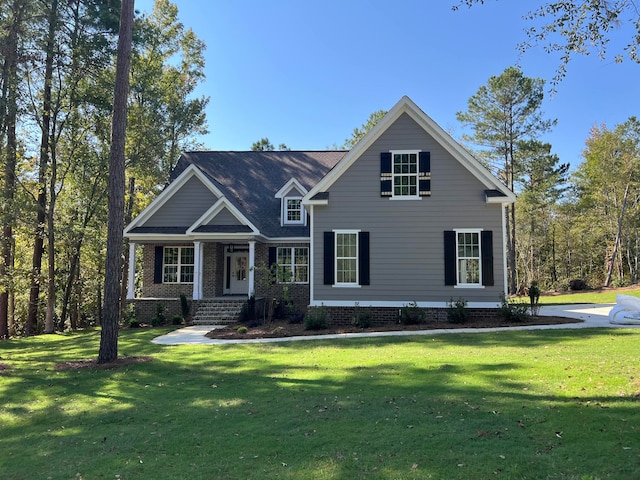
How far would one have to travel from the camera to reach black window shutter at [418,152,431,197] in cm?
1481

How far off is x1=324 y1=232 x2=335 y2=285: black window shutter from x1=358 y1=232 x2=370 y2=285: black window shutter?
0.93 meters

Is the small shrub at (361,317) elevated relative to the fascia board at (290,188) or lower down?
lower down

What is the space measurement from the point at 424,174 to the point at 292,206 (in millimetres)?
6815

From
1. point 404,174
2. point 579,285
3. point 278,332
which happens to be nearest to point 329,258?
point 278,332

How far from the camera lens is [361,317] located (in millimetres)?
14008

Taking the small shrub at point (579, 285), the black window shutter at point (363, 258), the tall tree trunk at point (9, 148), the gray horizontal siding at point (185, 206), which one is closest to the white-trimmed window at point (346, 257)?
the black window shutter at point (363, 258)

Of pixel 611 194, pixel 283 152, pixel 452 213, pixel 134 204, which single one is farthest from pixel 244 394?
pixel 611 194

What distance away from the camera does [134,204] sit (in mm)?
28141

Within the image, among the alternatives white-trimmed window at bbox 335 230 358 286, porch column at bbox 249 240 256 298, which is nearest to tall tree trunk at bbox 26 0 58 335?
porch column at bbox 249 240 256 298

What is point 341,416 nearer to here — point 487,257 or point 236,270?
point 487,257

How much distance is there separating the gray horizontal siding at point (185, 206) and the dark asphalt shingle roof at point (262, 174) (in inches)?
28.7

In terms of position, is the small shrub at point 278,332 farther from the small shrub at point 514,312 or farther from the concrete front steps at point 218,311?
the small shrub at point 514,312

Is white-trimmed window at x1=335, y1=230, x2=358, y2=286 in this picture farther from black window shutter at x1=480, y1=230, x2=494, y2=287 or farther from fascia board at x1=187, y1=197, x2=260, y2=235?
black window shutter at x1=480, y1=230, x2=494, y2=287

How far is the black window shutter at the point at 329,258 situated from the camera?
14.9 meters
